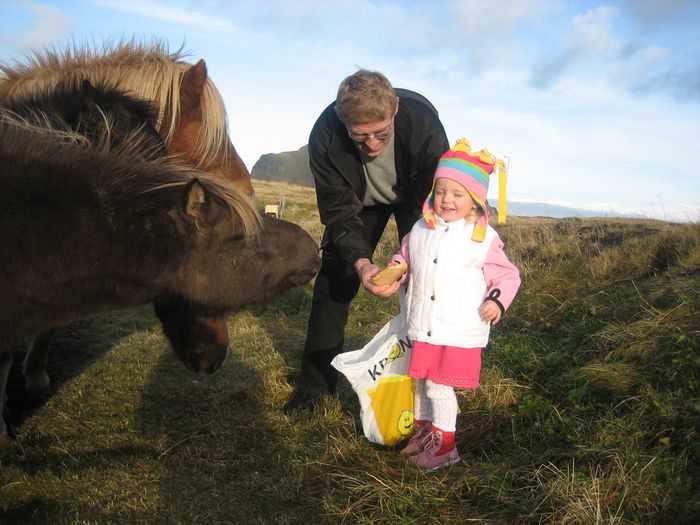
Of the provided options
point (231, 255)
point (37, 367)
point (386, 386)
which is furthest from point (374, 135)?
point (37, 367)

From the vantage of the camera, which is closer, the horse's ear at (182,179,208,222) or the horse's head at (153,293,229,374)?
the horse's ear at (182,179,208,222)

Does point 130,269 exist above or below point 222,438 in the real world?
above

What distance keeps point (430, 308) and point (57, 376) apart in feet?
13.4

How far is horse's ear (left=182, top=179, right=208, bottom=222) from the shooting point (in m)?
2.74

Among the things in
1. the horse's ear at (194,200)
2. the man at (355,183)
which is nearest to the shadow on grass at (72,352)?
the man at (355,183)

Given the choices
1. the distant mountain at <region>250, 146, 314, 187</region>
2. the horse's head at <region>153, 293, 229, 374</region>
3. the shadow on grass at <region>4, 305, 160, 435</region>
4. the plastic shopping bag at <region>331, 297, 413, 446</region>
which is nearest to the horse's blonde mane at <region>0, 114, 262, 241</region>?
the horse's head at <region>153, 293, 229, 374</region>

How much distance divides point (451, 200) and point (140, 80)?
2.76 meters

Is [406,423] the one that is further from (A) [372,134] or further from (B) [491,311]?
(A) [372,134]

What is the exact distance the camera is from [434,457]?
3.42m

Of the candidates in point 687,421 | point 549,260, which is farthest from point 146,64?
point 549,260

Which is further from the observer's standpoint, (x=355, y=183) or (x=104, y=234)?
(x=355, y=183)

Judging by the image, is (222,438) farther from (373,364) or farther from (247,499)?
(373,364)

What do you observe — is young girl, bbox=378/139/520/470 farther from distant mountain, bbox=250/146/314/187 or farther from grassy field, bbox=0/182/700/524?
distant mountain, bbox=250/146/314/187

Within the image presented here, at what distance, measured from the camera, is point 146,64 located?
4773 mm
